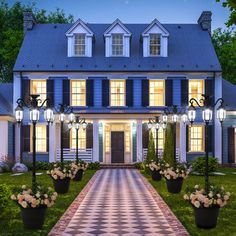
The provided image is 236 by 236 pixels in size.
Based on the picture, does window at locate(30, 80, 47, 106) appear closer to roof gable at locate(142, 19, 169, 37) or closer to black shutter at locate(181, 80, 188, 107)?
roof gable at locate(142, 19, 169, 37)

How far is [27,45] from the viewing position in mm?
37469

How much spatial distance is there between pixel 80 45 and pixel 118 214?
76.8 feet

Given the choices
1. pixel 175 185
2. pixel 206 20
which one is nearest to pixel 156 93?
pixel 206 20

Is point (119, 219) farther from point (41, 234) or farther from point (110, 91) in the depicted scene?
point (110, 91)

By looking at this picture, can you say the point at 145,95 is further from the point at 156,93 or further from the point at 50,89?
the point at 50,89

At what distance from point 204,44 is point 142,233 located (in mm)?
27612

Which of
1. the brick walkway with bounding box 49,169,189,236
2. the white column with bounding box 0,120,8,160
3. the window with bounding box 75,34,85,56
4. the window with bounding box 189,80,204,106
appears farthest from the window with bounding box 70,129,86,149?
the brick walkway with bounding box 49,169,189,236

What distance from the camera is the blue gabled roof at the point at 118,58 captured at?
35406 millimetres

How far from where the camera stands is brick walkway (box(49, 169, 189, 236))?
12.1m

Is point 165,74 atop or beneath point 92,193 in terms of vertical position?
atop

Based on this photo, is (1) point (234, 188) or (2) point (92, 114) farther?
(2) point (92, 114)

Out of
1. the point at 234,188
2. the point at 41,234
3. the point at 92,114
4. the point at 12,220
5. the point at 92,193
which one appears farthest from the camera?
the point at 92,114

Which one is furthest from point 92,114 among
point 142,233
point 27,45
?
point 142,233

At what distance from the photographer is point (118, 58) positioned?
36.3 meters
